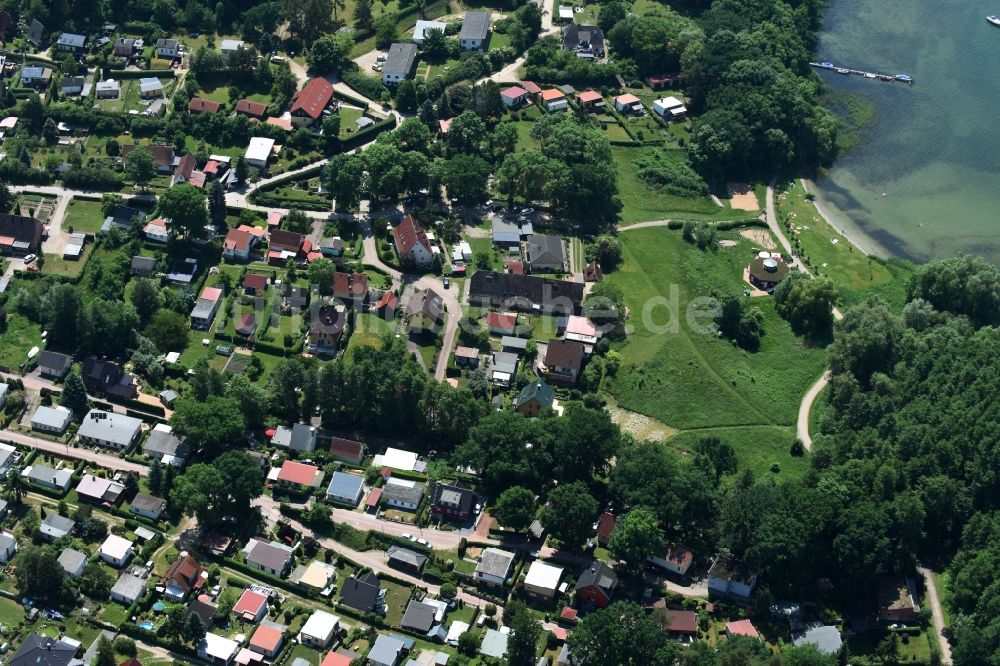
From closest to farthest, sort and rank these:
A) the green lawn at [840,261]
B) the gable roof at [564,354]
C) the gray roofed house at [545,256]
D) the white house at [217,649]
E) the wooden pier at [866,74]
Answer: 1. the white house at [217,649]
2. the gable roof at [564,354]
3. the gray roofed house at [545,256]
4. the green lawn at [840,261]
5. the wooden pier at [866,74]

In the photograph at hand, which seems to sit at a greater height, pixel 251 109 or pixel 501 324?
pixel 251 109

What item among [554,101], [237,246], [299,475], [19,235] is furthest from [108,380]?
[554,101]

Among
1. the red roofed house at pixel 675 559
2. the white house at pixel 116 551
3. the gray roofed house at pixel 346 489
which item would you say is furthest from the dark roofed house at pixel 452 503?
the white house at pixel 116 551

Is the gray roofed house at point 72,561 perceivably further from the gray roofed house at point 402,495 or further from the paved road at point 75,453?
the gray roofed house at point 402,495

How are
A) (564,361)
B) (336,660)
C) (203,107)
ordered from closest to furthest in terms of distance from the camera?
(336,660)
(564,361)
(203,107)

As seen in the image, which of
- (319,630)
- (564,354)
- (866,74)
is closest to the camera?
(319,630)

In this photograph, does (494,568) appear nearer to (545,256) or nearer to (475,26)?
(545,256)

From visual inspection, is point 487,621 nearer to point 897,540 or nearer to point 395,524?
point 395,524
